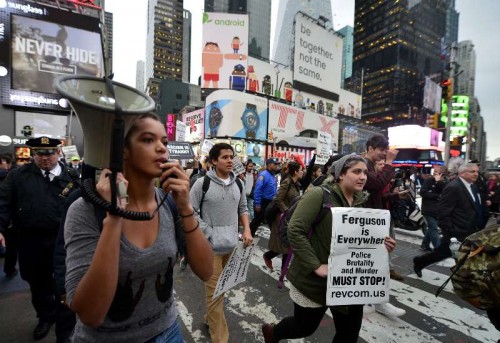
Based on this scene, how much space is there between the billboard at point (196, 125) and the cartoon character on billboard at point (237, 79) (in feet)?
16.8

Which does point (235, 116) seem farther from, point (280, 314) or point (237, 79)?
point (280, 314)

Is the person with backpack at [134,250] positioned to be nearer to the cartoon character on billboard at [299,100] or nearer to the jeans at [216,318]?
the jeans at [216,318]

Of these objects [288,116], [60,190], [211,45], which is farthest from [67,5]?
[60,190]

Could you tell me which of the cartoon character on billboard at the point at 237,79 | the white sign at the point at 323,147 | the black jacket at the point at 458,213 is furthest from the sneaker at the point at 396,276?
the cartoon character on billboard at the point at 237,79

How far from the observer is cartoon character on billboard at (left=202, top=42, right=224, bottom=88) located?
36781mm

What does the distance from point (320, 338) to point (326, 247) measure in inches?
62.0

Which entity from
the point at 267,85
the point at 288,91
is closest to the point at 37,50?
the point at 267,85

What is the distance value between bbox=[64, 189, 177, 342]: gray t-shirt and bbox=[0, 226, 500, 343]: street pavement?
2.20 metres

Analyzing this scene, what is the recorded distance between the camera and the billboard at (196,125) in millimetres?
37000

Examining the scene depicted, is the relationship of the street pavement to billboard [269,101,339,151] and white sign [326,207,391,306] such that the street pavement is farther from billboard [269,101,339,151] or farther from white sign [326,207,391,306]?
billboard [269,101,339,151]

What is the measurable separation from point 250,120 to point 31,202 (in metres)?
31.6

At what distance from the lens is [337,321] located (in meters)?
2.45

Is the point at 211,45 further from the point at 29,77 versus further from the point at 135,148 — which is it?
the point at 135,148

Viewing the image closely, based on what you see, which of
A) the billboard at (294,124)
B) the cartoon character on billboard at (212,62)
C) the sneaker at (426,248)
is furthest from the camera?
the cartoon character on billboard at (212,62)
